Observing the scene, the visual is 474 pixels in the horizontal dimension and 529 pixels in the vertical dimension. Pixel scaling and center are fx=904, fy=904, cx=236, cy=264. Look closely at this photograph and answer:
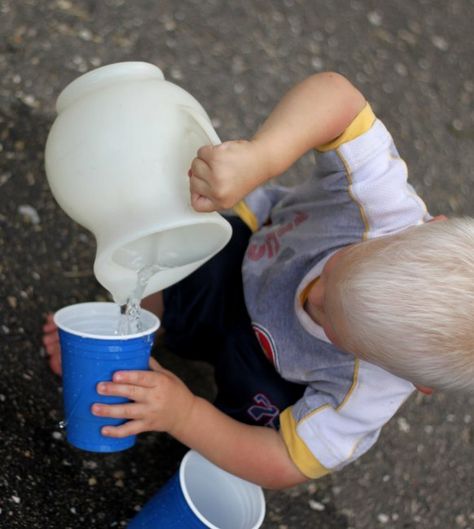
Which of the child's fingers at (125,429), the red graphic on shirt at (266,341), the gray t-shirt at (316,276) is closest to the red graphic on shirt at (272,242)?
the gray t-shirt at (316,276)

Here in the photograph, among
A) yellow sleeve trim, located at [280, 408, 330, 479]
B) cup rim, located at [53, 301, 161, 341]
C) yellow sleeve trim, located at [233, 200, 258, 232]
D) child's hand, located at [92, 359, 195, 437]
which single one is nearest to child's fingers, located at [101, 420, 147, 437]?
child's hand, located at [92, 359, 195, 437]

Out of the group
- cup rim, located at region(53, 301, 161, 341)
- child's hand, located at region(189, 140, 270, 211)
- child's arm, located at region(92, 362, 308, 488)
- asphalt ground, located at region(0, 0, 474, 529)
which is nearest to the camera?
child's hand, located at region(189, 140, 270, 211)

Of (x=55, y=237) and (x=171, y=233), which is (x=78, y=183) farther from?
(x=55, y=237)

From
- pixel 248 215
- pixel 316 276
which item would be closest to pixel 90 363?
pixel 316 276

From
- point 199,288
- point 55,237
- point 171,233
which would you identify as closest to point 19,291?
point 55,237

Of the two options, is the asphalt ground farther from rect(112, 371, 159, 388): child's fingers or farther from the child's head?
the child's head

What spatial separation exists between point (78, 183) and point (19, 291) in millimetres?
477

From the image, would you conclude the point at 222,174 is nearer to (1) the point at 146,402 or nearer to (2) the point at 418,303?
(2) the point at 418,303

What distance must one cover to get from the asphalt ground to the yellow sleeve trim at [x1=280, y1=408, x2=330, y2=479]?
205 mm

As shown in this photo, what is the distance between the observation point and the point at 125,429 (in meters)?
1.30

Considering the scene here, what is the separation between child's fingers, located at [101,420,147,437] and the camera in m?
1.28

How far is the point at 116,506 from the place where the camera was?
147 cm

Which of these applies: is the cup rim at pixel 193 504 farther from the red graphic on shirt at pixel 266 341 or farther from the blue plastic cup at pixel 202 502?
the red graphic on shirt at pixel 266 341

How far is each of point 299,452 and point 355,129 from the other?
502 mm
